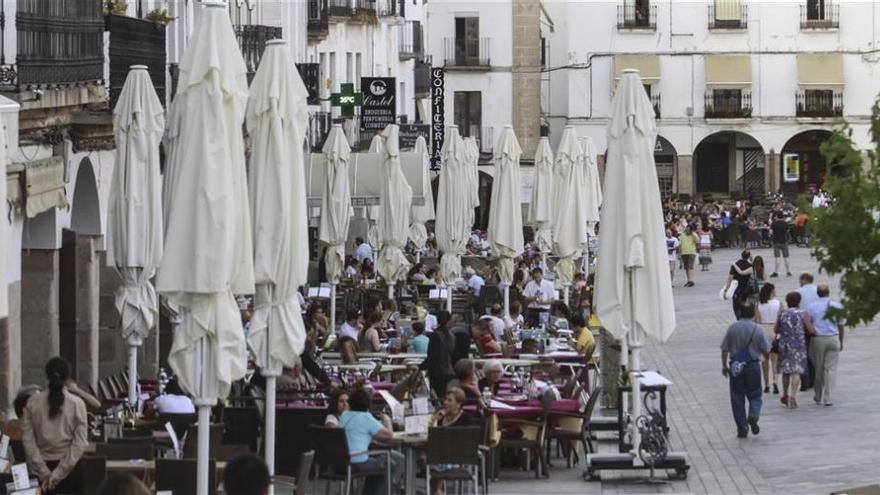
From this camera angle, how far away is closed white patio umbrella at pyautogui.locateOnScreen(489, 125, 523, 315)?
121 feet

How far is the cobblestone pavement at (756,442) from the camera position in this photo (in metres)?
21.8

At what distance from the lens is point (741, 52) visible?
8500 centimetres

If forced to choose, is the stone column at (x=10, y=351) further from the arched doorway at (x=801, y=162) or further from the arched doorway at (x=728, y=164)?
the arched doorway at (x=728, y=164)

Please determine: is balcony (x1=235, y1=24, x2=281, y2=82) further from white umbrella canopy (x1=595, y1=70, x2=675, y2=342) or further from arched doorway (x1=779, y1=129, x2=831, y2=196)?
arched doorway (x1=779, y1=129, x2=831, y2=196)

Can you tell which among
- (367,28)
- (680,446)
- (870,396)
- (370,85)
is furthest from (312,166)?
(367,28)

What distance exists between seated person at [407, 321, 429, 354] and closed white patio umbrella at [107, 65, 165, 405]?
21.7 ft

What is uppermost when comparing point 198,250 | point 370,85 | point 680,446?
point 370,85

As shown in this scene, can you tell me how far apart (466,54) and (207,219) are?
67.8m

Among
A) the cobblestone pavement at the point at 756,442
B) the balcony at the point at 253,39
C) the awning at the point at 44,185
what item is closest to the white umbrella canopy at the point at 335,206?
the cobblestone pavement at the point at 756,442

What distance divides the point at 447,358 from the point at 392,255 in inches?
471

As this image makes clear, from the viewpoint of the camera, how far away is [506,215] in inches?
1462

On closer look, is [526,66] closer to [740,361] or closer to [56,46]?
[56,46]

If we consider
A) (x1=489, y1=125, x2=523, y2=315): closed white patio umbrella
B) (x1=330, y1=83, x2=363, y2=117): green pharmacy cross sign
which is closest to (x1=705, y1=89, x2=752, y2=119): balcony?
(x1=330, y1=83, x2=363, y2=117): green pharmacy cross sign

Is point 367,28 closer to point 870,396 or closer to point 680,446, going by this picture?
point 870,396
